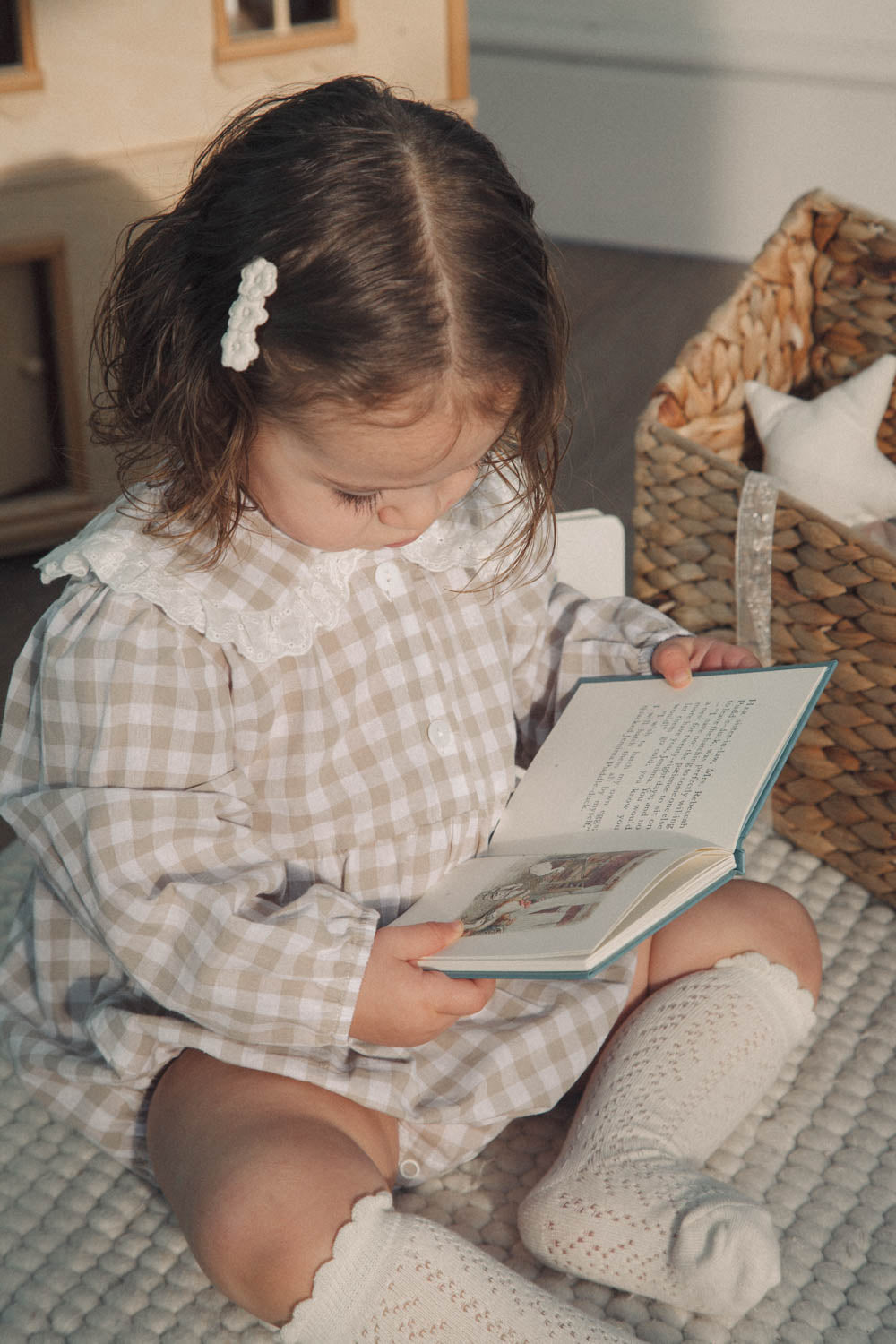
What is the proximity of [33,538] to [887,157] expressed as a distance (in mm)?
1172

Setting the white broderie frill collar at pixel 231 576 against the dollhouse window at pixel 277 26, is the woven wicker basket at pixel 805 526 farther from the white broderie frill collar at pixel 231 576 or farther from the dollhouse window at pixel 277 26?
the dollhouse window at pixel 277 26

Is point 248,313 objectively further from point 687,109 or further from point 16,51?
point 687,109

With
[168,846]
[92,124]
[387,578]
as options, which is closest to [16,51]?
[92,124]

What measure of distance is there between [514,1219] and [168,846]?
11.2 inches

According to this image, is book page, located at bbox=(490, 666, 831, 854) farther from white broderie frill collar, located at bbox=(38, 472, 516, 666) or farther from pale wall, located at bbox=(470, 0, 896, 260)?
pale wall, located at bbox=(470, 0, 896, 260)

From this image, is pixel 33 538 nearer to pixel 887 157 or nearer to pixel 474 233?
pixel 474 233

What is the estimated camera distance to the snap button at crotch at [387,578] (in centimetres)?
76

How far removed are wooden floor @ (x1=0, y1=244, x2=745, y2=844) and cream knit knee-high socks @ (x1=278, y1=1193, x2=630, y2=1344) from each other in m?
0.69

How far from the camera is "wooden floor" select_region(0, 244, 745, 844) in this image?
4.29 ft

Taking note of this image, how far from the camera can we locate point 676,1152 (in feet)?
2.37

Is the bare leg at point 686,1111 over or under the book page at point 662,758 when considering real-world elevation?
under

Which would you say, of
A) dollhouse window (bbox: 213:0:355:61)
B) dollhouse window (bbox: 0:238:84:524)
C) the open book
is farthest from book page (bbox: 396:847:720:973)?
dollhouse window (bbox: 213:0:355:61)

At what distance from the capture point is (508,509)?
81 cm

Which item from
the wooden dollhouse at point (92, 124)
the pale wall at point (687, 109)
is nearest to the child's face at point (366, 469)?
the wooden dollhouse at point (92, 124)
